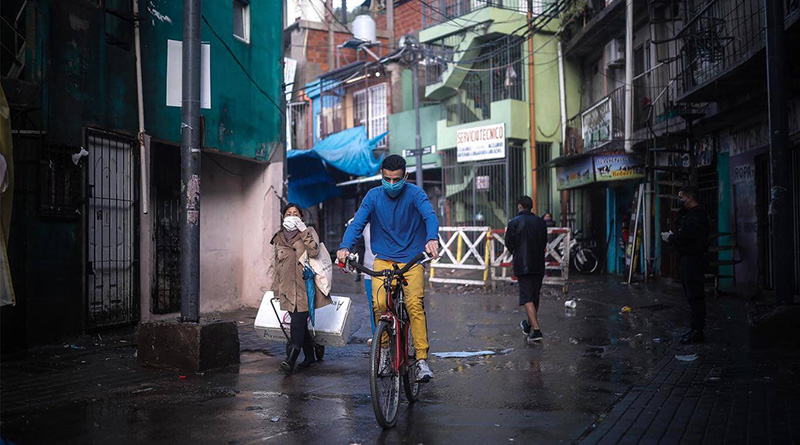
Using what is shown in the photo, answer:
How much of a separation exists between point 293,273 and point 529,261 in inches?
138

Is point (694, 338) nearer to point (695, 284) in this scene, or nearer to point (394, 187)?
point (695, 284)

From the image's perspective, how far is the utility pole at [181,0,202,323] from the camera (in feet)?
24.6

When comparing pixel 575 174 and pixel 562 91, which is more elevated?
pixel 562 91

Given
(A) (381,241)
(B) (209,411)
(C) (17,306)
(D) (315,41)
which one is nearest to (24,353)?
(C) (17,306)

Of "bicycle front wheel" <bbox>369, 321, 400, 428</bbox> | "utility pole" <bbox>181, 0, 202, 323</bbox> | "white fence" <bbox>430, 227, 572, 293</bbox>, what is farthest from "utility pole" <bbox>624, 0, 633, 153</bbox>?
"bicycle front wheel" <bbox>369, 321, 400, 428</bbox>

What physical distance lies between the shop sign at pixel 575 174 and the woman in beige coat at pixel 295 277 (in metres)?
12.4

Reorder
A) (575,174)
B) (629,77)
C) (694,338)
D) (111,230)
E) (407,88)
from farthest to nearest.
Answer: (407,88), (575,174), (629,77), (111,230), (694,338)

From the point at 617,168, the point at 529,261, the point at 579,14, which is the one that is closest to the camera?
the point at 529,261

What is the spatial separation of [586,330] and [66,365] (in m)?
6.84

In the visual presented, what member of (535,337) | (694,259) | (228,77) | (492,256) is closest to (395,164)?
(535,337)

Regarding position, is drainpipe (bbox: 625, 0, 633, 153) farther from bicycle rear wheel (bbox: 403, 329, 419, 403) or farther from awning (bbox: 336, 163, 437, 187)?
bicycle rear wheel (bbox: 403, 329, 419, 403)

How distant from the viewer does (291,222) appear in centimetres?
752

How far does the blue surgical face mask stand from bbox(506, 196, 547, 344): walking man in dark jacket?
4007 mm

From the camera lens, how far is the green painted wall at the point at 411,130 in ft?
88.9
